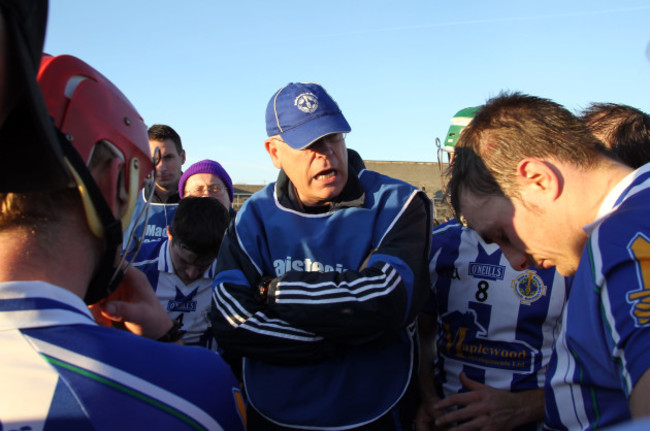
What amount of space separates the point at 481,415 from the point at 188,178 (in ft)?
11.4

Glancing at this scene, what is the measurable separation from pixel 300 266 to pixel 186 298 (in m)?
1.13

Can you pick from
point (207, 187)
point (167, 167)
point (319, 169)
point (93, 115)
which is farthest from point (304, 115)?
point (167, 167)

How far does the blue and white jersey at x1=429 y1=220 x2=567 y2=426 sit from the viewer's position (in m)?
2.42

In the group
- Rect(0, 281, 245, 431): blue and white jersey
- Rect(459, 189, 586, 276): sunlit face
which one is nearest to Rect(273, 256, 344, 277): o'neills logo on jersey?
Rect(459, 189, 586, 276): sunlit face

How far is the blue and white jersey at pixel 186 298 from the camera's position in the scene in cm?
317

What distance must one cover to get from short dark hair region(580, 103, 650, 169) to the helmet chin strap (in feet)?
7.56

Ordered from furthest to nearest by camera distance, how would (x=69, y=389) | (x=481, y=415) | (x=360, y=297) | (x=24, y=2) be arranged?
(x=481, y=415) → (x=360, y=297) → (x=69, y=389) → (x=24, y=2)

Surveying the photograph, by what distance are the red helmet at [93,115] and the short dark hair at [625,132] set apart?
2209mm

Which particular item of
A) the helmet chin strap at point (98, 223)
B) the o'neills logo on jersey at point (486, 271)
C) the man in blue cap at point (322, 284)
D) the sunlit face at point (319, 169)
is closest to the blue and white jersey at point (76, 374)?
the helmet chin strap at point (98, 223)

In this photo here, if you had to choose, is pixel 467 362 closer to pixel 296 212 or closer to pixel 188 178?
pixel 296 212

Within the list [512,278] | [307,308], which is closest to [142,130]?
[307,308]

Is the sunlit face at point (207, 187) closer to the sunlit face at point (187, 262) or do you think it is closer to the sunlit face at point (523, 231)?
the sunlit face at point (187, 262)

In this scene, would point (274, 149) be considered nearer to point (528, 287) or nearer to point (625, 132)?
point (528, 287)

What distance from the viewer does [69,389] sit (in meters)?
1.11
